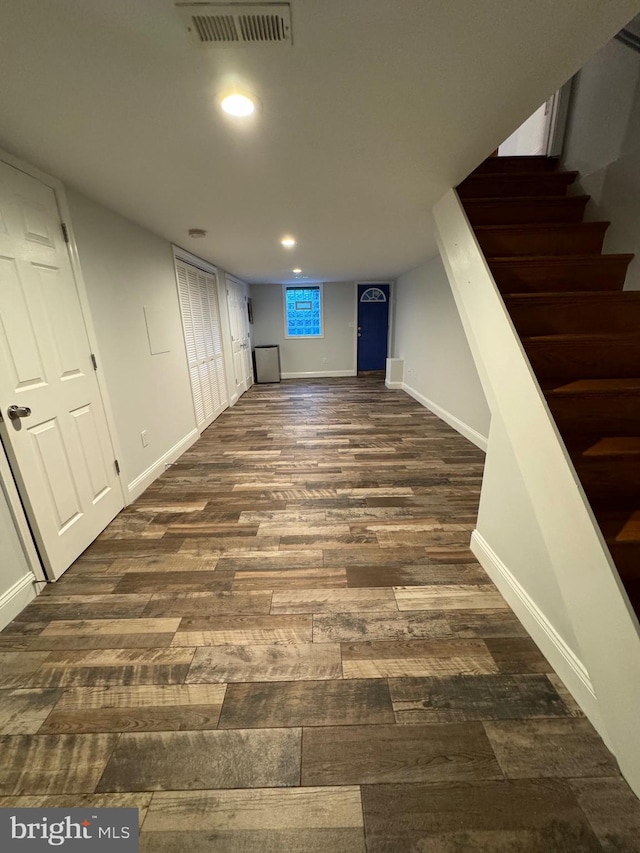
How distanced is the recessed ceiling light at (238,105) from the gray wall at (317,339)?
599 cm

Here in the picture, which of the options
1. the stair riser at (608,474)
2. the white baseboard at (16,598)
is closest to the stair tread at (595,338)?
the stair riser at (608,474)

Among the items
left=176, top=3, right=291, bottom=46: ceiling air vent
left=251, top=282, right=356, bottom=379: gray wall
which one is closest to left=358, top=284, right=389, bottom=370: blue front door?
left=251, top=282, right=356, bottom=379: gray wall

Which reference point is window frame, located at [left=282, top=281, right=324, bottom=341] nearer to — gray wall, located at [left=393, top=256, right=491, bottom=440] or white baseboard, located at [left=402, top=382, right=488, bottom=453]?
gray wall, located at [left=393, top=256, right=491, bottom=440]

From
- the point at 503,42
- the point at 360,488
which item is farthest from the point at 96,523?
the point at 503,42

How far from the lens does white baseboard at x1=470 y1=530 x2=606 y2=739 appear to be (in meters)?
1.09

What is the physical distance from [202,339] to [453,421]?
A: 344 cm

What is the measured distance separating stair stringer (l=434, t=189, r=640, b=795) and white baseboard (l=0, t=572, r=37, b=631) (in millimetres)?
2382

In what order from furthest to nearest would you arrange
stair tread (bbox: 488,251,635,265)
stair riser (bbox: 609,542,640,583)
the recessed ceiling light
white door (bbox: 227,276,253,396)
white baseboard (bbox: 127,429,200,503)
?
white door (bbox: 227,276,253,396) → white baseboard (bbox: 127,429,200,503) → stair tread (bbox: 488,251,635,265) → the recessed ceiling light → stair riser (bbox: 609,542,640,583)

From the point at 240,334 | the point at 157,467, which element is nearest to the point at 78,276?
the point at 157,467

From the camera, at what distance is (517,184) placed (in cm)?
224

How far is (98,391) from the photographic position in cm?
210

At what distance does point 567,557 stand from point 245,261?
4.56 meters

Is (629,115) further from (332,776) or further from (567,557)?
(332,776)

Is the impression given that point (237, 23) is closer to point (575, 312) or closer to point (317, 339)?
point (575, 312)
